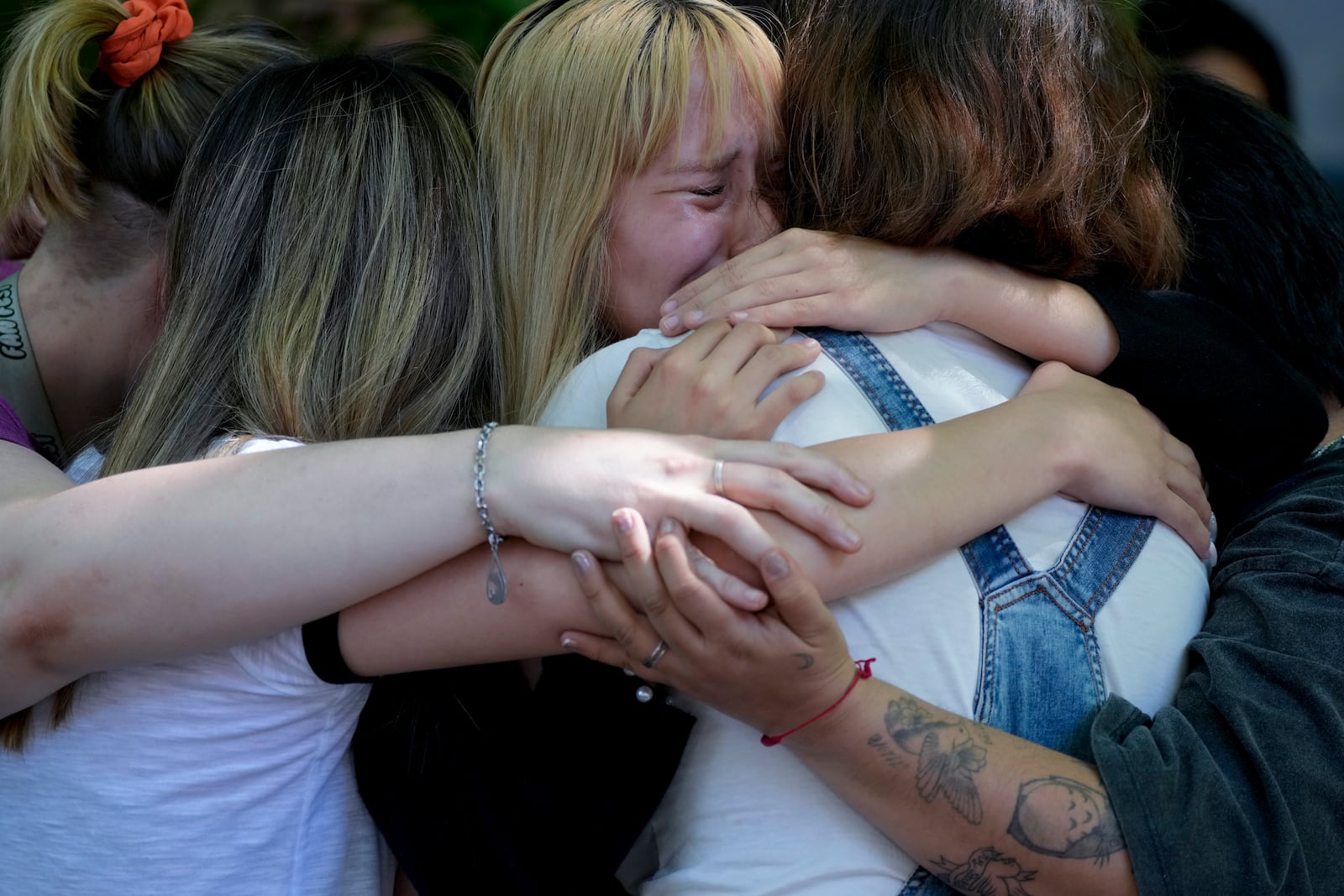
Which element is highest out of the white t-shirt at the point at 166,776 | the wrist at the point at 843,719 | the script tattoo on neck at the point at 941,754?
the wrist at the point at 843,719

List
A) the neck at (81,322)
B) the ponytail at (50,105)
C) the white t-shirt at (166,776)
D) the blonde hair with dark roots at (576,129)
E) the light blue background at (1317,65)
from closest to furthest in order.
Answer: the white t-shirt at (166,776) < the blonde hair with dark roots at (576,129) < the ponytail at (50,105) < the neck at (81,322) < the light blue background at (1317,65)

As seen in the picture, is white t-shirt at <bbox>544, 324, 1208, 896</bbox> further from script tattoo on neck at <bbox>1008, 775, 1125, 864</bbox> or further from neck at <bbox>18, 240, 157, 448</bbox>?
neck at <bbox>18, 240, 157, 448</bbox>

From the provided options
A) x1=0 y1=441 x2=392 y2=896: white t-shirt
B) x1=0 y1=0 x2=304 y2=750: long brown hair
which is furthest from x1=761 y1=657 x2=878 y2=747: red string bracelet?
x1=0 y1=0 x2=304 y2=750: long brown hair

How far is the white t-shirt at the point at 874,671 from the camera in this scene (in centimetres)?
155

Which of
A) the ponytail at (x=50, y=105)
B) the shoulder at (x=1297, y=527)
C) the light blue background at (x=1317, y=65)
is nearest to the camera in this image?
the shoulder at (x=1297, y=527)

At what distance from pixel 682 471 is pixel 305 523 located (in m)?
0.49

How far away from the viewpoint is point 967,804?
4.91 ft

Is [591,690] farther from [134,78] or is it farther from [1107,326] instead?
[134,78]

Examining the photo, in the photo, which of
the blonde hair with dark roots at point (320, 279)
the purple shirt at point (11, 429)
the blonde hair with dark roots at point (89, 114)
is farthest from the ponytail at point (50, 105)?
the purple shirt at point (11, 429)

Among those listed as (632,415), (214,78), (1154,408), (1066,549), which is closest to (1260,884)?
(1066,549)

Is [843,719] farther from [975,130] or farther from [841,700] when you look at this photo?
[975,130]

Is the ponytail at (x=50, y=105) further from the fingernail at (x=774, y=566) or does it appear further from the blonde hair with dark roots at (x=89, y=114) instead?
the fingernail at (x=774, y=566)

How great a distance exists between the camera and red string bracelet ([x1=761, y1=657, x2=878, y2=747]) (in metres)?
1.49

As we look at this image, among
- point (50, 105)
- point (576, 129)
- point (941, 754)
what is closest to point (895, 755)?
point (941, 754)
